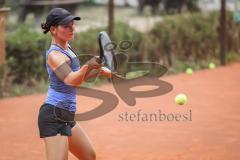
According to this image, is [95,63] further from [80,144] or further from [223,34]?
[223,34]

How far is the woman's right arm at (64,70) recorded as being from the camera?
4.90 meters

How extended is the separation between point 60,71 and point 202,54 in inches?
452

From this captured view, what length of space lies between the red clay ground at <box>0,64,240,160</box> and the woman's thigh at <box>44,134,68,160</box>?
7.64ft

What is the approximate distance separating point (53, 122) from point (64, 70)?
452mm

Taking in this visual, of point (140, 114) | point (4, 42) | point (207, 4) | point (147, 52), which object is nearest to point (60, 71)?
point (140, 114)

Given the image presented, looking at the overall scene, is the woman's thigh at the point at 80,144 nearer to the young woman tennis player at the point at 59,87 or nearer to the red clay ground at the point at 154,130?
the young woman tennis player at the point at 59,87

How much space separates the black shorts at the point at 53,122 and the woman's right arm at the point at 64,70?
0.32 meters

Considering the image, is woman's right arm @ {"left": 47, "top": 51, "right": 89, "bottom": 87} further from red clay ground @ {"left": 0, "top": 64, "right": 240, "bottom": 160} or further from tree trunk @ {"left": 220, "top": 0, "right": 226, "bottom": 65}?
tree trunk @ {"left": 220, "top": 0, "right": 226, "bottom": 65}

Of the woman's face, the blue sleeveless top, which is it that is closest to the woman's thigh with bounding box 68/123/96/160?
the blue sleeveless top

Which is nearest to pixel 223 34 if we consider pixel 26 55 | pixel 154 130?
pixel 26 55

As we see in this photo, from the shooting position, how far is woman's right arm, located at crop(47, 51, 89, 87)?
490 cm

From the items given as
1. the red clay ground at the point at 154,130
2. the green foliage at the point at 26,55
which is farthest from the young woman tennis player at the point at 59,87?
the green foliage at the point at 26,55

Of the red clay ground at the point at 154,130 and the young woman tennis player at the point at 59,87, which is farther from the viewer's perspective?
the red clay ground at the point at 154,130

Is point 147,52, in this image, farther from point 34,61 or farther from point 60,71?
point 60,71
